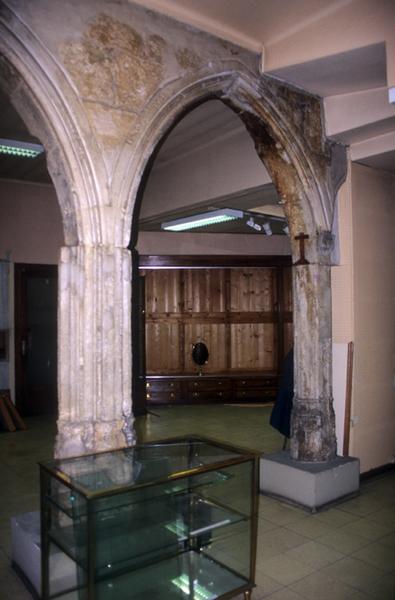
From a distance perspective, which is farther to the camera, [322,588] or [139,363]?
[139,363]

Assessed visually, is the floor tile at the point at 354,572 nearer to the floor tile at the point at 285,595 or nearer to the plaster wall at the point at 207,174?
the floor tile at the point at 285,595

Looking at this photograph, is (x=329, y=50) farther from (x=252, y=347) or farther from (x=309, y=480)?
(x=252, y=347)

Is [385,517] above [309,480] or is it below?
below

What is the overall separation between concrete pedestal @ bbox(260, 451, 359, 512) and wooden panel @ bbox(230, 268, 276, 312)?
4.88m

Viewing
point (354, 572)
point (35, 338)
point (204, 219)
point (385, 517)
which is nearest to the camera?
point (354, 572)

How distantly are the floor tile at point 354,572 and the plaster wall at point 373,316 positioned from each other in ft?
4.81

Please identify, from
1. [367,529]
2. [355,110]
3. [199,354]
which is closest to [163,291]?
[199,354]

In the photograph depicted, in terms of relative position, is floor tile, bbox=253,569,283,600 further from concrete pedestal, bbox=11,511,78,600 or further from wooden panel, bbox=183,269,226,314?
wooden panel, bbox=183,269,226,314

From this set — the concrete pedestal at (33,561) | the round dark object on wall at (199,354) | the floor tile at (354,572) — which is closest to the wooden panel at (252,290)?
the round dark object on wall at (199,354)

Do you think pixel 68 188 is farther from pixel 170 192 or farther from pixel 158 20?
pixel 170 192

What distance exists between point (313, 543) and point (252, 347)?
575 centimetres

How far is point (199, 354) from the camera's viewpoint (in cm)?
877

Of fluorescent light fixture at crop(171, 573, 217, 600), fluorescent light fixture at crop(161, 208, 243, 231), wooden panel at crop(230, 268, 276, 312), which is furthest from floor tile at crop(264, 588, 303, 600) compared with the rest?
wooden panel at crop(230, 268, 276, 312)

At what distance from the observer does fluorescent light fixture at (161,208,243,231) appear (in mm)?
6895
